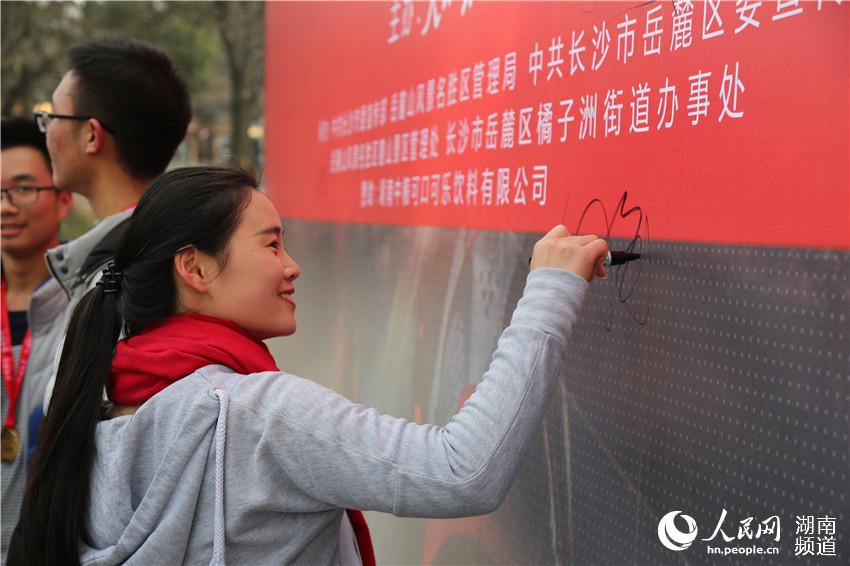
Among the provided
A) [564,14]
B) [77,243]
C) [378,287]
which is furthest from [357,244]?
[564,14]

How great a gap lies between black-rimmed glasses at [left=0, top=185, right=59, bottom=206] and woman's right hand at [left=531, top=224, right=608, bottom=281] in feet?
5.82

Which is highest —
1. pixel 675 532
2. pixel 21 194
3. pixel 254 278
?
pixel 21 194

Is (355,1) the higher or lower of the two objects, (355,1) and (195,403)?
the higher

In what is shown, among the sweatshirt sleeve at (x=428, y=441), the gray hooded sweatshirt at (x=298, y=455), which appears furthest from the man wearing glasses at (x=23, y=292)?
the sweatshirt sleeve at (x=428, y=441)

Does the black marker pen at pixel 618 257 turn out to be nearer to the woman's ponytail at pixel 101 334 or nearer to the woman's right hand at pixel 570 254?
the woman's right hand at pixel 570 254

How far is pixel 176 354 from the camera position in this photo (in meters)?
1.29

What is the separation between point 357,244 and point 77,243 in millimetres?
1078

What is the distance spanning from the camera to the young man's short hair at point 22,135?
2627 millimetres

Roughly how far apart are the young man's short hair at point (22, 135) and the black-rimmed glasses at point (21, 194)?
0.08 meters

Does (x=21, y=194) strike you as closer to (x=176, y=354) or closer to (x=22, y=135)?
(x=22, y=135)

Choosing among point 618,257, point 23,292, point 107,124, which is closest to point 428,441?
point 618,257

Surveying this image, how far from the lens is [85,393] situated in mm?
1341

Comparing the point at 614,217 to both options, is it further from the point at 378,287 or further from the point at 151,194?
the point at 378,287

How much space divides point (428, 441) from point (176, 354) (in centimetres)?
35
